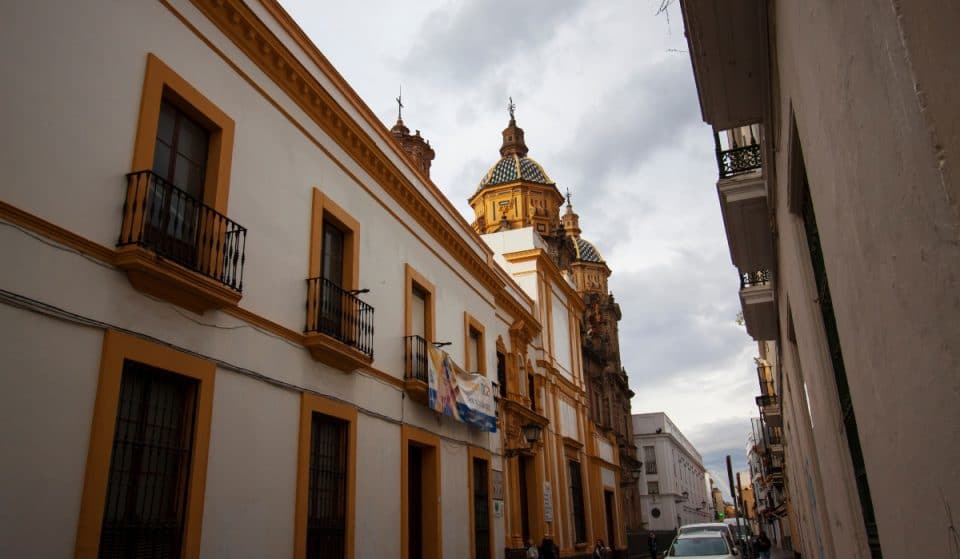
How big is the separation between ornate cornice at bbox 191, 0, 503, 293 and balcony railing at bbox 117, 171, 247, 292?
105 inches

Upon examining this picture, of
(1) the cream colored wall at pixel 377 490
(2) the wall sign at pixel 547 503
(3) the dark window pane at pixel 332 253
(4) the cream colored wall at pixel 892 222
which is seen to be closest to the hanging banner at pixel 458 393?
(1) the cream colored wall at pixel 377 490

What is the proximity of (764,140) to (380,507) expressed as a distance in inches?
306

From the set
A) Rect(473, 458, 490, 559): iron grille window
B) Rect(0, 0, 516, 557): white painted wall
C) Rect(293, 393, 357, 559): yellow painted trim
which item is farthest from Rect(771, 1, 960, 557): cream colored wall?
Rect(473, 458, 490, 559): iron grille window

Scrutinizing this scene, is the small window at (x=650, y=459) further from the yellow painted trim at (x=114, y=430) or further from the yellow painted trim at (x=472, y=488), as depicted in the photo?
the yellow painted trim at (x=114, y=430)

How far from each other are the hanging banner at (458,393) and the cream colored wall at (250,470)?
422cm

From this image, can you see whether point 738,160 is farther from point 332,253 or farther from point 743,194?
point 332,253

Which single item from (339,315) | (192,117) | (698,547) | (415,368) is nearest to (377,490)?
(415,368)

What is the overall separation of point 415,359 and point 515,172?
28843 mm

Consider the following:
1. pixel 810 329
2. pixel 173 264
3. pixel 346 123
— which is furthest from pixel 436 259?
pixel 810 329

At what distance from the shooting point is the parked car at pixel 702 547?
1453cm

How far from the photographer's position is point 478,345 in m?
17.6

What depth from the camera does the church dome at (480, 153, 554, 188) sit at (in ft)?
133

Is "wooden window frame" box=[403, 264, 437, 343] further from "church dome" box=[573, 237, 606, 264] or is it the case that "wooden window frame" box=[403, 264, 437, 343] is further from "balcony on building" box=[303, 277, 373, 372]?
"church dome" box=[573, 237, 606, 264]

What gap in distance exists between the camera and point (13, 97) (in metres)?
6.18
